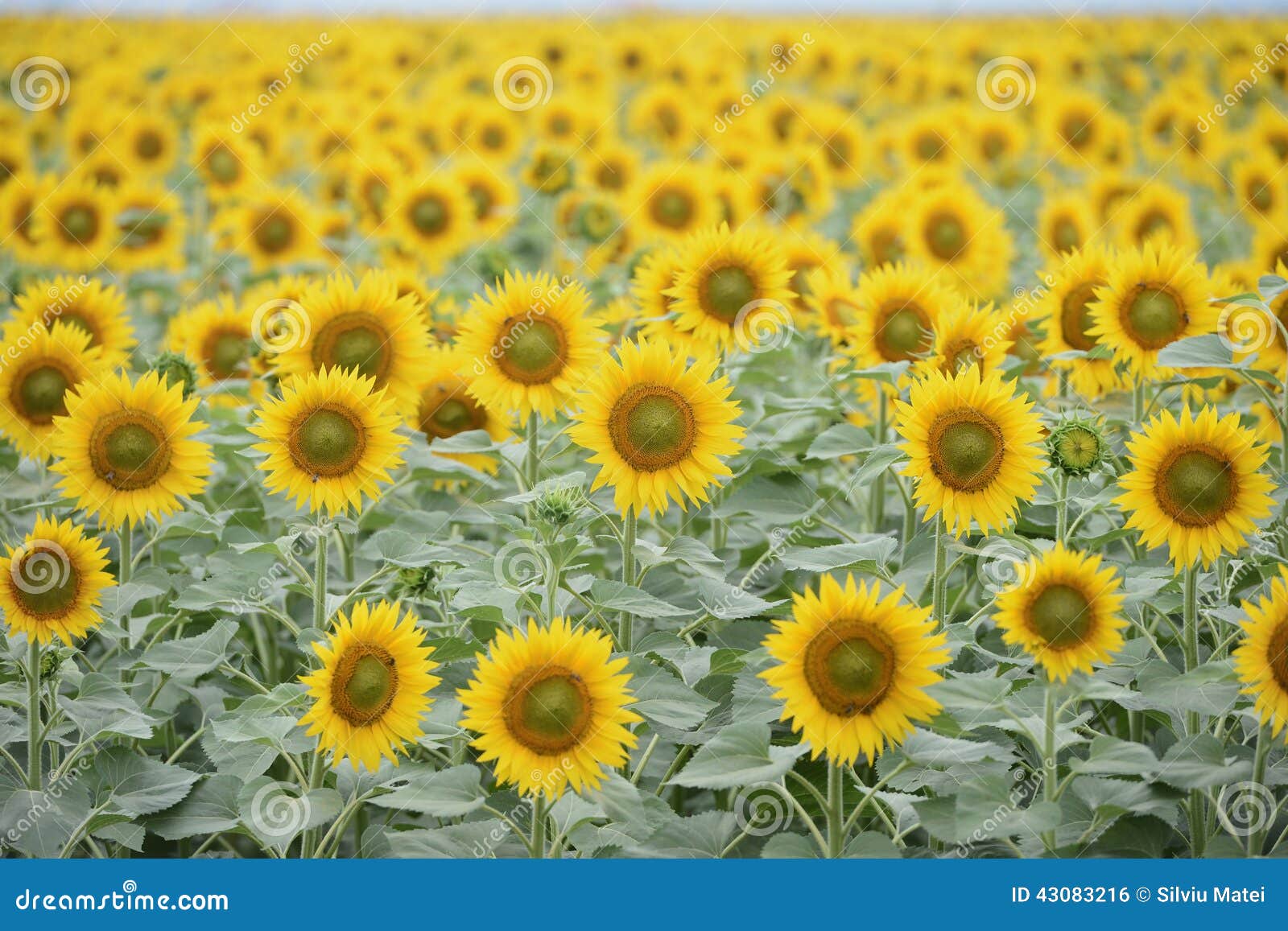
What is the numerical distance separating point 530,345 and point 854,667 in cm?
130

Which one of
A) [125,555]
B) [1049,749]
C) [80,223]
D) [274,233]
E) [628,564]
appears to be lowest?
[1049,749]

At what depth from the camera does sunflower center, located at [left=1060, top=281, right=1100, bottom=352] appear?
3.62 meters

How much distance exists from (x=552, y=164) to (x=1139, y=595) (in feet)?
12.5

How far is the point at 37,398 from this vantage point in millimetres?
3531

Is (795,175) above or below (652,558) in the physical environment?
above

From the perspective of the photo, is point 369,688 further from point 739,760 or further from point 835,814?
point 835,814

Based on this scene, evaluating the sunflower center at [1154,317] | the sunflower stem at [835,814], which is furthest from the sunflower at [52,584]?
the sunflower center at [1154,317]

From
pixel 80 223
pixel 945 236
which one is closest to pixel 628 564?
pixel 945 236

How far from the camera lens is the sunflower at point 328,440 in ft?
9.76

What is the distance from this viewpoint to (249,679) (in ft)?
9.68

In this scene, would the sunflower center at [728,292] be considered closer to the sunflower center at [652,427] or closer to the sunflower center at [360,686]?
the sunflower center at [652,427]

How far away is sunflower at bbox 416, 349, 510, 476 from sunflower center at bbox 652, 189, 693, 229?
202 centimetres

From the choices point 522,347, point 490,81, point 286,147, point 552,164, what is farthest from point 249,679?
point 490,81

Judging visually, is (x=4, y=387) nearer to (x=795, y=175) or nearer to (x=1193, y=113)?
(x=795, y=175)
